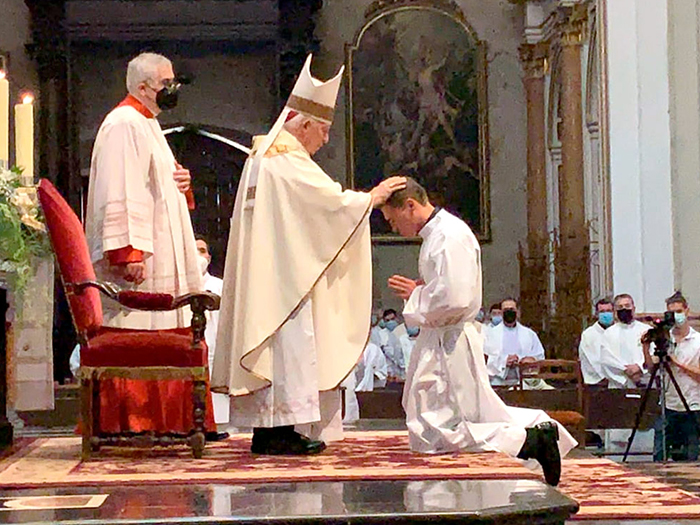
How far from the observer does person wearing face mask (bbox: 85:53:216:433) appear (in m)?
6.19

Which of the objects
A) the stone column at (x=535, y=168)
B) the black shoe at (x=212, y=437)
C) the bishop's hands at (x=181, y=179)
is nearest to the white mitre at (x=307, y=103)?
the bishop's hands at (x=181, y=179)

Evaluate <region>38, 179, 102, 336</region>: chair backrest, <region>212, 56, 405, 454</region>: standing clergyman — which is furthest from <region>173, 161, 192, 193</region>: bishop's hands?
<region>38, 179, 102, 336</region>: chair backrest

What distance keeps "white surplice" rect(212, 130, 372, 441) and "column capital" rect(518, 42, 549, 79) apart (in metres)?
11.3

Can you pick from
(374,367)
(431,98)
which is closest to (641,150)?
(374,367)

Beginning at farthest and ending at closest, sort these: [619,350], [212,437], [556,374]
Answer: [619,350]
[556,374]
[212,437]

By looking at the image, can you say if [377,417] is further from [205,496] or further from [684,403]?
[205,496]

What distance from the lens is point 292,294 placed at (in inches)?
235

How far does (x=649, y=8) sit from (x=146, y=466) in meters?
8.84

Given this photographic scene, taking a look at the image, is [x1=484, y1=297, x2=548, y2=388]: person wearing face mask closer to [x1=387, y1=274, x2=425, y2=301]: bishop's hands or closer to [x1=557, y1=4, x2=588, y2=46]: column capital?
[x1=557, y1=4, x2=588, y2=46]: column capital

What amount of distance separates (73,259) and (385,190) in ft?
4.78

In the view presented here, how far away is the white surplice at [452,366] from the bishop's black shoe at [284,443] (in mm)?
520

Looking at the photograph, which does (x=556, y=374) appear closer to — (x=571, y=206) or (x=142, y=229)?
(x=571, y=206)

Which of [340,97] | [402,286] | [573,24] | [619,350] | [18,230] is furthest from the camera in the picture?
[340,97]

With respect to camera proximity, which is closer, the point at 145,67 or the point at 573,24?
the point at 145,67
